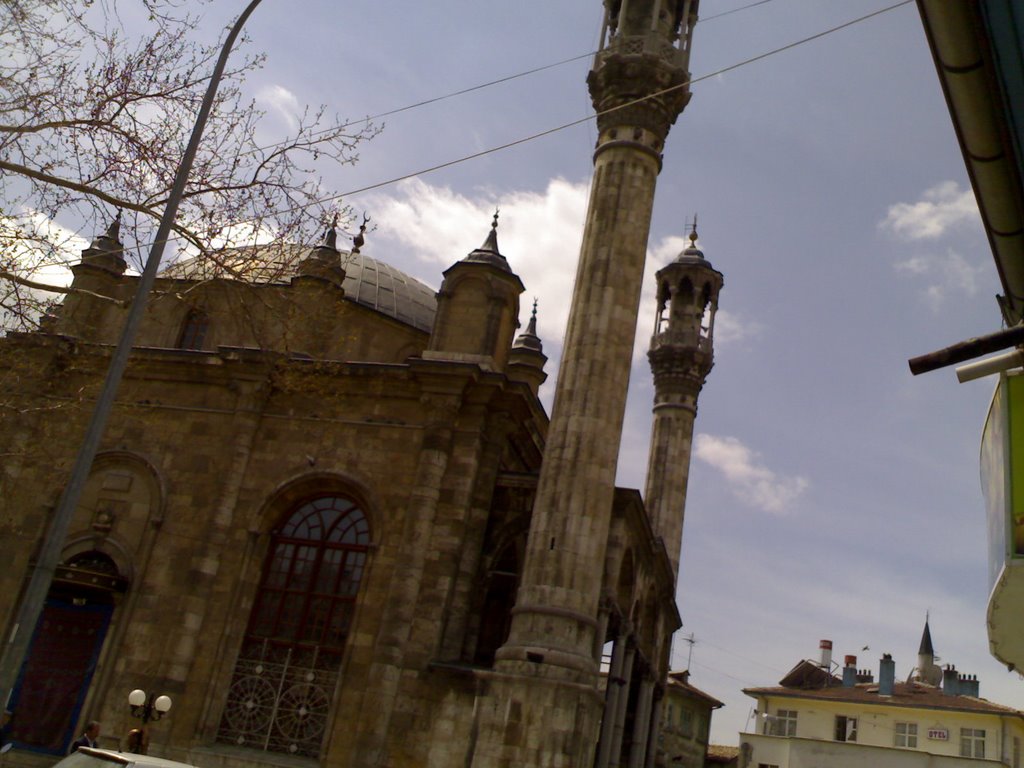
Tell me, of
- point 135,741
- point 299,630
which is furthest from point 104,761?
point 299,630

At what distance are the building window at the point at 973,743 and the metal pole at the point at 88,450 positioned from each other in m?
37.6

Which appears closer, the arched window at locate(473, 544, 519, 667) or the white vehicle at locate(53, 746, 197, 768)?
the white vehicle at locate(53, 746, 197, 768)

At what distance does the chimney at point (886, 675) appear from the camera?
41.1 meters

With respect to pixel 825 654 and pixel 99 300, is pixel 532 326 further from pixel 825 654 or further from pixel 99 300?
pixel 825 654

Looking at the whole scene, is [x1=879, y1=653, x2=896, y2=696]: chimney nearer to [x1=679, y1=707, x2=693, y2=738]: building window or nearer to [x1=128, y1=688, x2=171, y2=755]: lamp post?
[x1=679, y1=707, x2=693, y2=738]: building window

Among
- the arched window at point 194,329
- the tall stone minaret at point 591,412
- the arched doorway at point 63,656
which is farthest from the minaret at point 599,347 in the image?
the arched window at point 194,329

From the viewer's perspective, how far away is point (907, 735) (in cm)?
3894

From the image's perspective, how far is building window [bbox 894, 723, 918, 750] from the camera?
38656 mm

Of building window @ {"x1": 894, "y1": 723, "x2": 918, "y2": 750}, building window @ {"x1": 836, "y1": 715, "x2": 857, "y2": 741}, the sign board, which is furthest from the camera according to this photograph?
building window @ {"x1": 836, "y1": 715, "x2": 857, "y2": 741}

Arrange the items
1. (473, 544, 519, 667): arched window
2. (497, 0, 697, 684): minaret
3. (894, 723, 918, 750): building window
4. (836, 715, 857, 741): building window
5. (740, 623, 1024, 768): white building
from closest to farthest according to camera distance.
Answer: (497, 0, 697, 684): minaret → (473, 544, 519, 667): arched window → (740, 623, 1024, 768): white building → (894, 723, 918, 750): building window → (836, 715, 857, 741): building window

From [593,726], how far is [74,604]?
1038 cm

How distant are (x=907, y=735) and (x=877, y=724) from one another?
4.13 ft

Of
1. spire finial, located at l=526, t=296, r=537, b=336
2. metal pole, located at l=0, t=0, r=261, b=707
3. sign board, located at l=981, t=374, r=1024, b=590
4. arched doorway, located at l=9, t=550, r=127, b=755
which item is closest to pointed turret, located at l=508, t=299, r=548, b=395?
spire finial, located at l=526, t=296, r=537, b=336

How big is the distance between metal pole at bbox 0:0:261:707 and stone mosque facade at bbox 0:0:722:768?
17.1 feet
